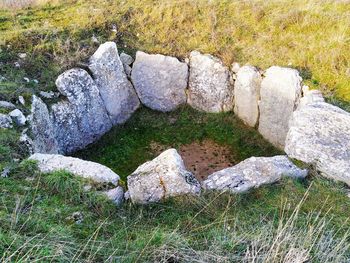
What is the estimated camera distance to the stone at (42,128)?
25.9ft

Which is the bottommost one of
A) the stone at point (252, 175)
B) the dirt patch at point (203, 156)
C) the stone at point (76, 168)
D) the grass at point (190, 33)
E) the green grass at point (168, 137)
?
the dirt patch at point (203, 156)

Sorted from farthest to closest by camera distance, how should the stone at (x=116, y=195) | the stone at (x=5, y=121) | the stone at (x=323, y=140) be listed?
1. the stone at (x=5, y=121)
2. the stone at (x=323, y=140)
3. the stone at (x=116, y=195)

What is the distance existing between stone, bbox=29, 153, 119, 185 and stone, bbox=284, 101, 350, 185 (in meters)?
3.11

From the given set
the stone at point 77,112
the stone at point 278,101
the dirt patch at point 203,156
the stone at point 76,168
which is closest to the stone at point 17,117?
the stone at point 77,112

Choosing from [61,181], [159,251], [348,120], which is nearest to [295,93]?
[348,120]

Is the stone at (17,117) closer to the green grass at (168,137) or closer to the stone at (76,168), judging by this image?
the stone at (76,168)

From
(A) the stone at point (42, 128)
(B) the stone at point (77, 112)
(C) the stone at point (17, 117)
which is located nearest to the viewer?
(C) the stone at point (17, 117)

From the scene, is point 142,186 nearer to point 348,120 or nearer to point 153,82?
point 348,120

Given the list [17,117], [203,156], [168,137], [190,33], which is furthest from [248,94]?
[17,117]

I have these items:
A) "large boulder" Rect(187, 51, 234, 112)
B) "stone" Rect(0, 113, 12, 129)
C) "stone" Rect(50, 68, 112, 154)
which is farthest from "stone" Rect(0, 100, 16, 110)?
"large boulder" Rect(187, 51, 234, 112)

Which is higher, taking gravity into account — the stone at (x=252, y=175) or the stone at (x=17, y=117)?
the stone at (x=17, y=117)

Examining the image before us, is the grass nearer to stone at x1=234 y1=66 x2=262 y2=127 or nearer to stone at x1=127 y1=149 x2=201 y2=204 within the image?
stone at x1=234 y1=66 x2=262 y2=127

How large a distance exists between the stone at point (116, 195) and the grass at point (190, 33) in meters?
3.72

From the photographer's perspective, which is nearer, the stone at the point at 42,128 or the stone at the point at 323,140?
the stone at the point at 323,140
